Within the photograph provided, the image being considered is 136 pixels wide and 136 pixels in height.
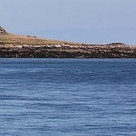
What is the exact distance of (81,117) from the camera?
171 ft

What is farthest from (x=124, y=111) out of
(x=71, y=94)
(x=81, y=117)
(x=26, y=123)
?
(x=71, y=94)

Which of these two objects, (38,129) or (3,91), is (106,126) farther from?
(3,91)

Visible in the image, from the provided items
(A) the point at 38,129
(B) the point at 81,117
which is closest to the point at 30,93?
(B) the point at 81,117

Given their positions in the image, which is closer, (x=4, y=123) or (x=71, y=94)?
(x=4, y=123)

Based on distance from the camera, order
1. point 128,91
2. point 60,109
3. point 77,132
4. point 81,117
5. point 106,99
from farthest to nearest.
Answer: point 128,91, point 106,99, point 60,109, point 81,117, point 77,132

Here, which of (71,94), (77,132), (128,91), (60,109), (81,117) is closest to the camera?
(77,132)

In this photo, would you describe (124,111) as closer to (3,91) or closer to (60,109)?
(60,109)

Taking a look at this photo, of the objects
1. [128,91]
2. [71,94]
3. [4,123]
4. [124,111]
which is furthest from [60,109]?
[128,91]

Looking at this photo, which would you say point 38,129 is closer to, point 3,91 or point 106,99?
point 106,99

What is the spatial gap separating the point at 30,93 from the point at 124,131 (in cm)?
2522

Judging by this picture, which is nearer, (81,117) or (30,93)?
(81,117)

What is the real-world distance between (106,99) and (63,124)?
15.6 metres

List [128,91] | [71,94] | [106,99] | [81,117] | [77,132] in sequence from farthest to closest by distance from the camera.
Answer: [128,91] < [71,94] < [106,99] < [81,117] < [77,132]

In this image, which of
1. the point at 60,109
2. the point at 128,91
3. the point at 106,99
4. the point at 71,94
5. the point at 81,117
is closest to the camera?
the point at 81,117
